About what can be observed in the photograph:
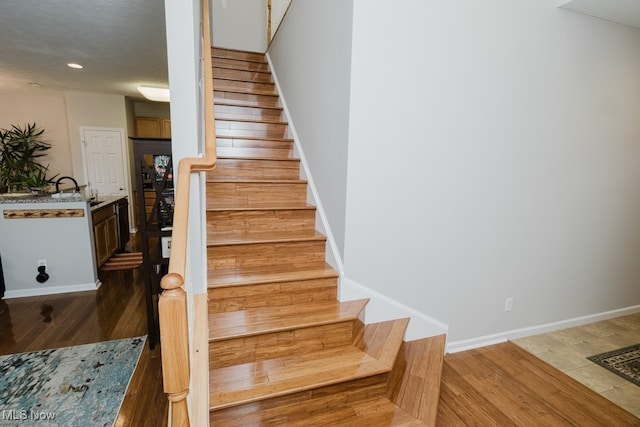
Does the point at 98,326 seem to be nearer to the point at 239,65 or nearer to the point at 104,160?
the point at 239,65

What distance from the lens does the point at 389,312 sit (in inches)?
87.4

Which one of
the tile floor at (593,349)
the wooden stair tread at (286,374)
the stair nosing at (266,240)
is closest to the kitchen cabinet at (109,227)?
the stair nosing at (266,240)

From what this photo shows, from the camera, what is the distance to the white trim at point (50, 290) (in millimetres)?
3476

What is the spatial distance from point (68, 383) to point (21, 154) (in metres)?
5.28

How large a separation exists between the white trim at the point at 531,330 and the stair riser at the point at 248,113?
284cm

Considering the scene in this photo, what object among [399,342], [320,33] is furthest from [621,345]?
[320,33]

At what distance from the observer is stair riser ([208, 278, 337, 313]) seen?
75.4 inches

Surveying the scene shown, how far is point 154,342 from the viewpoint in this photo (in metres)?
2.61

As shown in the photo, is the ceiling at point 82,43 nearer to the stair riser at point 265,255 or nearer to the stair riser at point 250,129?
the stair riser at point 250,129

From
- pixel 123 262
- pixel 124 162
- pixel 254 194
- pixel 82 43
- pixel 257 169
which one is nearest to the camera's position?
pixel 254 194

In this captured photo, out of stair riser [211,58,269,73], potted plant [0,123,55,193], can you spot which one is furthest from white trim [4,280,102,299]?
stair riser [211,58,269,73]

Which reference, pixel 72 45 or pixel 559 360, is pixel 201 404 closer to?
pixel 559 360

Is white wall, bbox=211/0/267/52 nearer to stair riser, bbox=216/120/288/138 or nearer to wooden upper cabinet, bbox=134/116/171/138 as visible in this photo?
wooden upper cabinet, bbox=134/116/171/138

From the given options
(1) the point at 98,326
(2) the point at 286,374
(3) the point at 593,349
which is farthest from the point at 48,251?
(3) the point at 593,349
